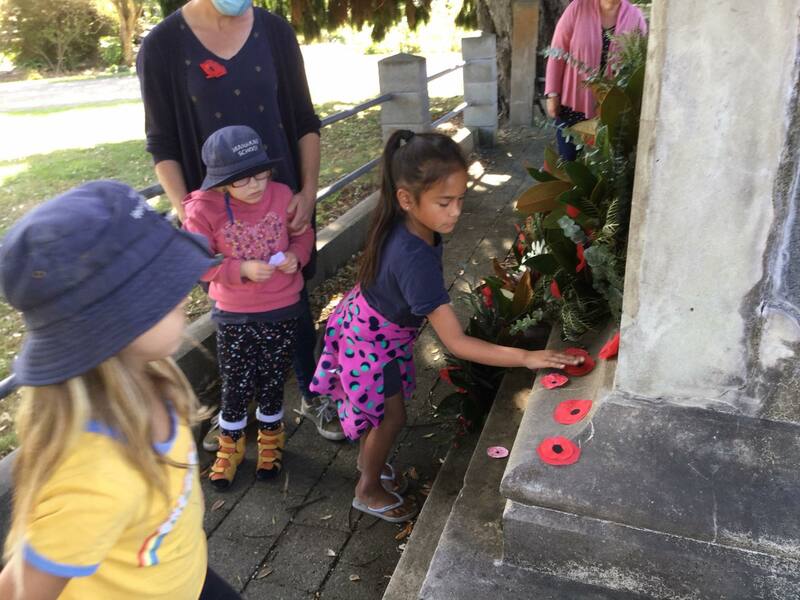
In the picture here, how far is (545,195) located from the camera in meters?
2.44

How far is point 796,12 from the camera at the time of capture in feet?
3.85

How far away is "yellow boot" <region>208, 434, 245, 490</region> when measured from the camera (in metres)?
2.66

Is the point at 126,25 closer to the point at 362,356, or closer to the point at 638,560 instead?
the point at 362,356

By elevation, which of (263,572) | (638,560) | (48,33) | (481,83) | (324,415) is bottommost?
(263,572)

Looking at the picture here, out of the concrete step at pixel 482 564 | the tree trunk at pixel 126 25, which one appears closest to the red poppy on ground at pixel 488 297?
the concrete step at pixel 482 564

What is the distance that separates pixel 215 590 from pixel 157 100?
171 centimetres

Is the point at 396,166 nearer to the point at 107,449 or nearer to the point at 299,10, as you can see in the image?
the point at 107,449

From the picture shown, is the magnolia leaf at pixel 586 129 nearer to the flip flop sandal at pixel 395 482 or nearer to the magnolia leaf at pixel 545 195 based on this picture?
the magnolia leaf at pixel 545 195

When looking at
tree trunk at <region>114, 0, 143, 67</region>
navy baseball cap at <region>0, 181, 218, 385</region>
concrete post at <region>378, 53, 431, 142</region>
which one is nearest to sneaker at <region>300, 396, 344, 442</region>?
navy baseball cap at <region>0, 181, 218, 385</region>

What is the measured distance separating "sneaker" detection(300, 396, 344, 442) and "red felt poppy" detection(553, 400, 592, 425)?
1367 millimetres

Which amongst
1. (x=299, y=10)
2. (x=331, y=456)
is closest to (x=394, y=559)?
(x=331, y=456)

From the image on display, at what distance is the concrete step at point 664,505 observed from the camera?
4.80 feet

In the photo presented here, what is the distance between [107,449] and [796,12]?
1404 mm

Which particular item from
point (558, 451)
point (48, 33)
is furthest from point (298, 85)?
point (48, 33)
